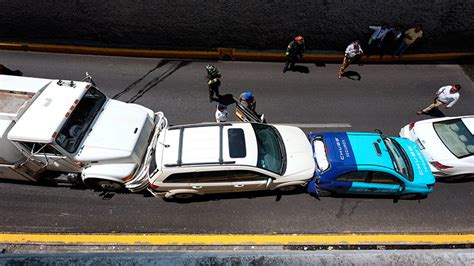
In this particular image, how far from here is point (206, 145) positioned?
7039mm

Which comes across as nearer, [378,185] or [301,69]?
[378,185]

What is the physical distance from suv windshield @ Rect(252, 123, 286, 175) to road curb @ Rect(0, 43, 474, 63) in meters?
4.62

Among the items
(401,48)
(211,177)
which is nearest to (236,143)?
(211,177)

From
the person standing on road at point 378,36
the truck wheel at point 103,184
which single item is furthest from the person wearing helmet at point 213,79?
the person standing on road at point 378,36

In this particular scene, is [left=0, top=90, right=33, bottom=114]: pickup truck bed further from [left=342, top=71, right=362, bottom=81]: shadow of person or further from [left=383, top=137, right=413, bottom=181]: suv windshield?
[left=342, top=71, right=362, bottom=81]: shadow of person

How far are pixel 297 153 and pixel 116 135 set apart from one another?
450 centimetres

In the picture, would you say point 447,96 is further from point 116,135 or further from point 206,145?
point 116,135

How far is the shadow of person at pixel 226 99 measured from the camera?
1008cm

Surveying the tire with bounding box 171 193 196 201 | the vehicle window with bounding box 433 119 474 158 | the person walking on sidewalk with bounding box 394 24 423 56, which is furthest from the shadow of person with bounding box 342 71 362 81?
the tire with bounding box 171 193 196 201

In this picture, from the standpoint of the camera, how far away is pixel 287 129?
8188 mm

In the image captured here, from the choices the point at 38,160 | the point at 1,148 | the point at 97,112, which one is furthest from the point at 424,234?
the point at 1,148

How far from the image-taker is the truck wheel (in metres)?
7.20

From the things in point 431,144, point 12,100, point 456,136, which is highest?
point 456,136

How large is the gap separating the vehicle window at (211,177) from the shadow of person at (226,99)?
3.70 m
